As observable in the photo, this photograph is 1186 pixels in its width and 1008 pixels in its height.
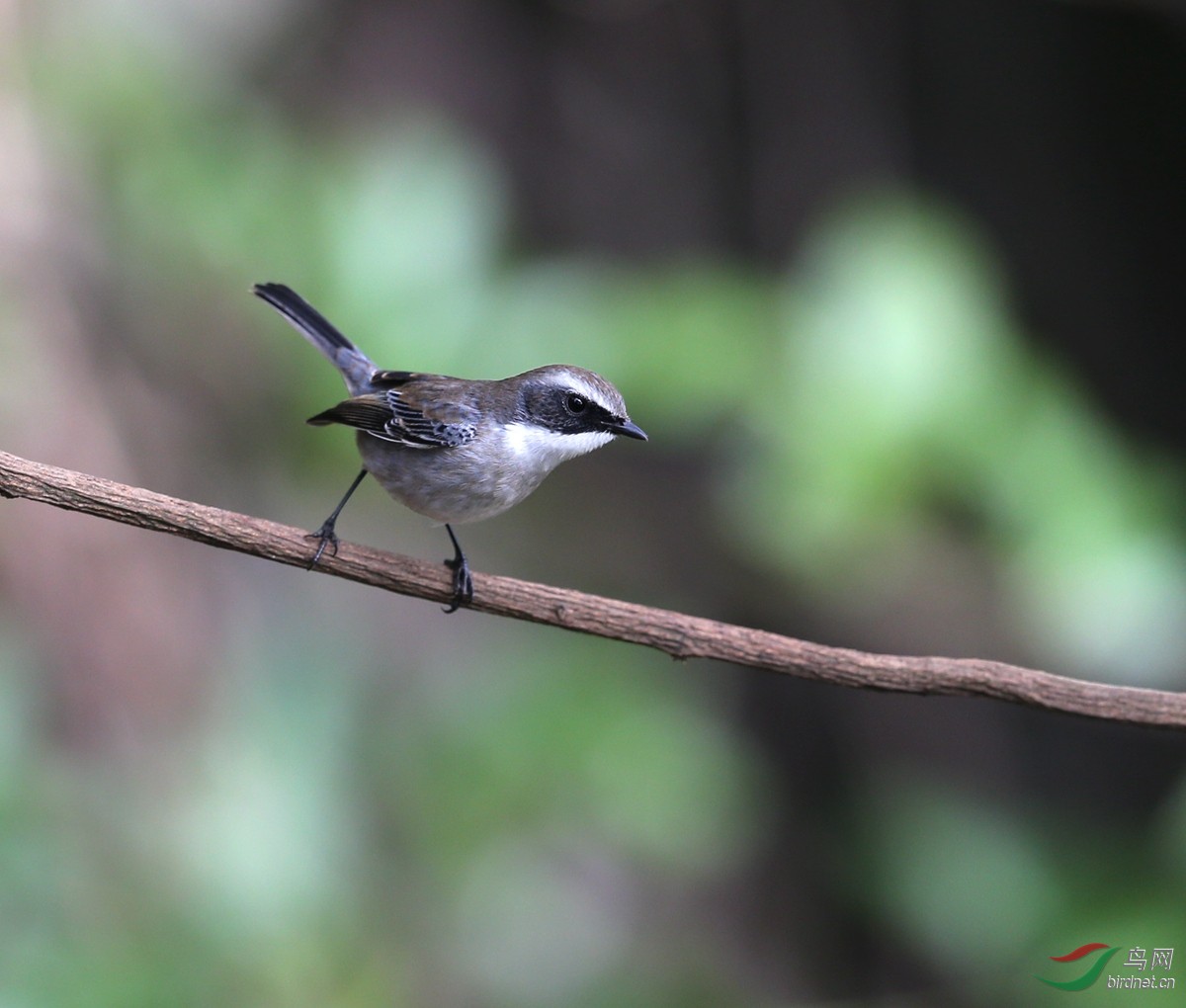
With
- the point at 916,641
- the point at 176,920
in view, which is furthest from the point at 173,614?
the point at 916,641

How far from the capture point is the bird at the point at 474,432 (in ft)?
10.7

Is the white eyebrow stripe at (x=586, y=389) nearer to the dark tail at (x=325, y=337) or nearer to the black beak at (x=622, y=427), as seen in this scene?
the black beak at (x=622, y=427)

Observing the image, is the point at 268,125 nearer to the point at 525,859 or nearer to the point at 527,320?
the point at 527,320

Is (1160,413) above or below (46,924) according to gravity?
above

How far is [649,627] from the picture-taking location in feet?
9.22

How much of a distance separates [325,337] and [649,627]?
195 centimetres

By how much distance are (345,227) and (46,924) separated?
261cm

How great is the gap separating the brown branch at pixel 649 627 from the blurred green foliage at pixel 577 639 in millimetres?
1506

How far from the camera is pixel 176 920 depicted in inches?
147

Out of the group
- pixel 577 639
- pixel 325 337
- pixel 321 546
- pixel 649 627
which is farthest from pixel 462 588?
pixel 577 639
